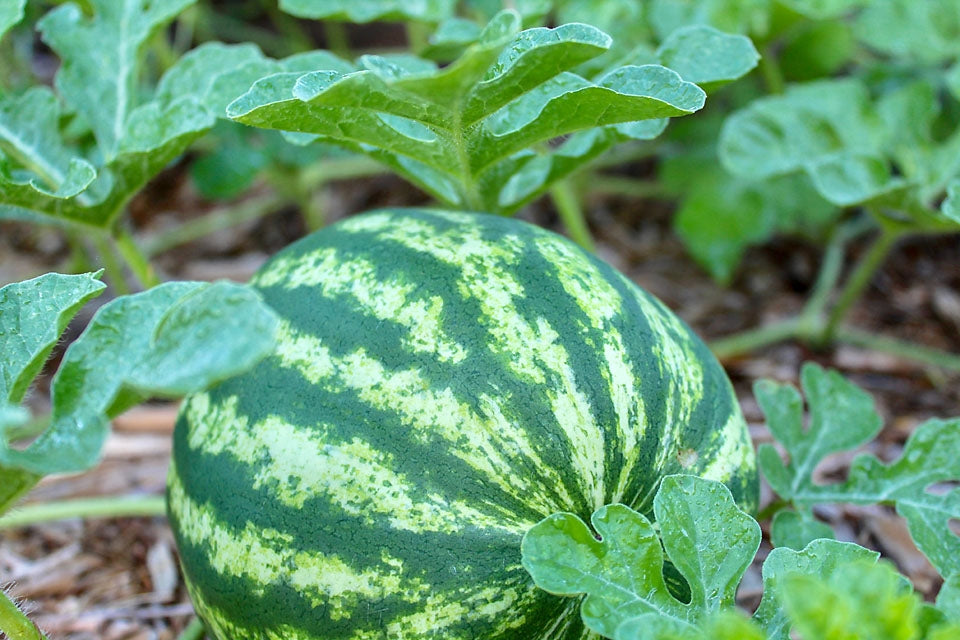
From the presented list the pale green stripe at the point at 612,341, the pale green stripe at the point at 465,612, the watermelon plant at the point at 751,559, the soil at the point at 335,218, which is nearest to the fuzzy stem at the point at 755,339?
the soil at the point at 335,218

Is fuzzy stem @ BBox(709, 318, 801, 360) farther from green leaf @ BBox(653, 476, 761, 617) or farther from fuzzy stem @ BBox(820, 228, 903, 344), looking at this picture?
green leaf @ BBox(653, 476, 761, 617)

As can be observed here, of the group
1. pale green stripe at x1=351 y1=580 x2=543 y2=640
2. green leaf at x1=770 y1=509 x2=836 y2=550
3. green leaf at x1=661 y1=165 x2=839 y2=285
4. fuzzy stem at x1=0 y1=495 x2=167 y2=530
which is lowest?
fuzzy stem at x1=0 y1=495 x2=167 y2=530

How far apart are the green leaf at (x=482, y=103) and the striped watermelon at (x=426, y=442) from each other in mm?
163

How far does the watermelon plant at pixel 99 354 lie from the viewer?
88cm

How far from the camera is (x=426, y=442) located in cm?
114

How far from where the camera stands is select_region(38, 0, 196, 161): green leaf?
1733mm

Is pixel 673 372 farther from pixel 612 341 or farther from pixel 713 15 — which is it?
pixel 713 15

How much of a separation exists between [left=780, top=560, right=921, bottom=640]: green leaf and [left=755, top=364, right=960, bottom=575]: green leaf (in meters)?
0.51

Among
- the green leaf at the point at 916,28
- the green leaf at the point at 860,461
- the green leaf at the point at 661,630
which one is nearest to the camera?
the green leaf at the point at 661,630

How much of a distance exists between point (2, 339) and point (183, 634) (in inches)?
25.8

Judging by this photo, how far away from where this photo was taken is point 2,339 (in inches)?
46.6

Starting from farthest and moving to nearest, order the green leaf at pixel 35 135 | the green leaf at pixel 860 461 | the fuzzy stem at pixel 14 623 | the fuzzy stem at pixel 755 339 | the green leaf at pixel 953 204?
the fuzzy stem at pixel 755 339
the green leaf at pixel 35 135
the green leaf at pixel 953 204
the green leaf at pixel 860 461
the fuzzy stem at pixel 14 623

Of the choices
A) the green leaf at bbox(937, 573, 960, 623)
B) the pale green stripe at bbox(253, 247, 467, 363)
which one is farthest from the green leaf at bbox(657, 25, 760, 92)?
the green leaf at bbox(937, 573, 960, 623)

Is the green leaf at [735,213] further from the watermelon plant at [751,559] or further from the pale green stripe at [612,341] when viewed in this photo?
the pale green stripe at [612,341]
